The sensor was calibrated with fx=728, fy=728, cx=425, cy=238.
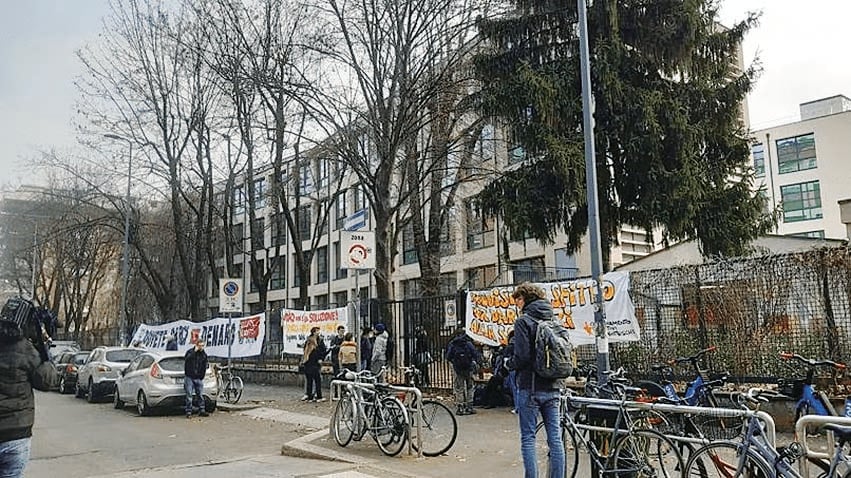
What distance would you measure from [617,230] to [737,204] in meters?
2.96

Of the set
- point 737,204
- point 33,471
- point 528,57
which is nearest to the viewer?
point 33,471

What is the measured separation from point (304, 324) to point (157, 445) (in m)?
9.86

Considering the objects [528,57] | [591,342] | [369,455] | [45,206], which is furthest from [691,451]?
[45,206]

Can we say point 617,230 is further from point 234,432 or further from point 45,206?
point 45,206

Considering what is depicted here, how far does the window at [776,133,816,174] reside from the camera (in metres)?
45.3

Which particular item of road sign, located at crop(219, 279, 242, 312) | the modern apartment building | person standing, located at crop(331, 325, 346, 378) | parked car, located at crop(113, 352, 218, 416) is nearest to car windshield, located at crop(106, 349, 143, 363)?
road sign, located at crop(219, 279, 242, 312)

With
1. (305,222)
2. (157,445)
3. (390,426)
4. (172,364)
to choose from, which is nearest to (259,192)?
(305,222)

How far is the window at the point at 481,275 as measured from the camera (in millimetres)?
35438

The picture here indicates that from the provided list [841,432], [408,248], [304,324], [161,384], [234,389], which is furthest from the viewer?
[408,248]

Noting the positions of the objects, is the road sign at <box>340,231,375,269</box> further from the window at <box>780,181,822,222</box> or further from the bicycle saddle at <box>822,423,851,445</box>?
the window at <box>780,181,822,222</box>

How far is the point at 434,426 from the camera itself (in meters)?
9.90

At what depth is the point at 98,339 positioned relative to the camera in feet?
148

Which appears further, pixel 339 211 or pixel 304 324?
pixel 339 211

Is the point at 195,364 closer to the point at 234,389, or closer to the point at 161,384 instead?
the point at 161,384
